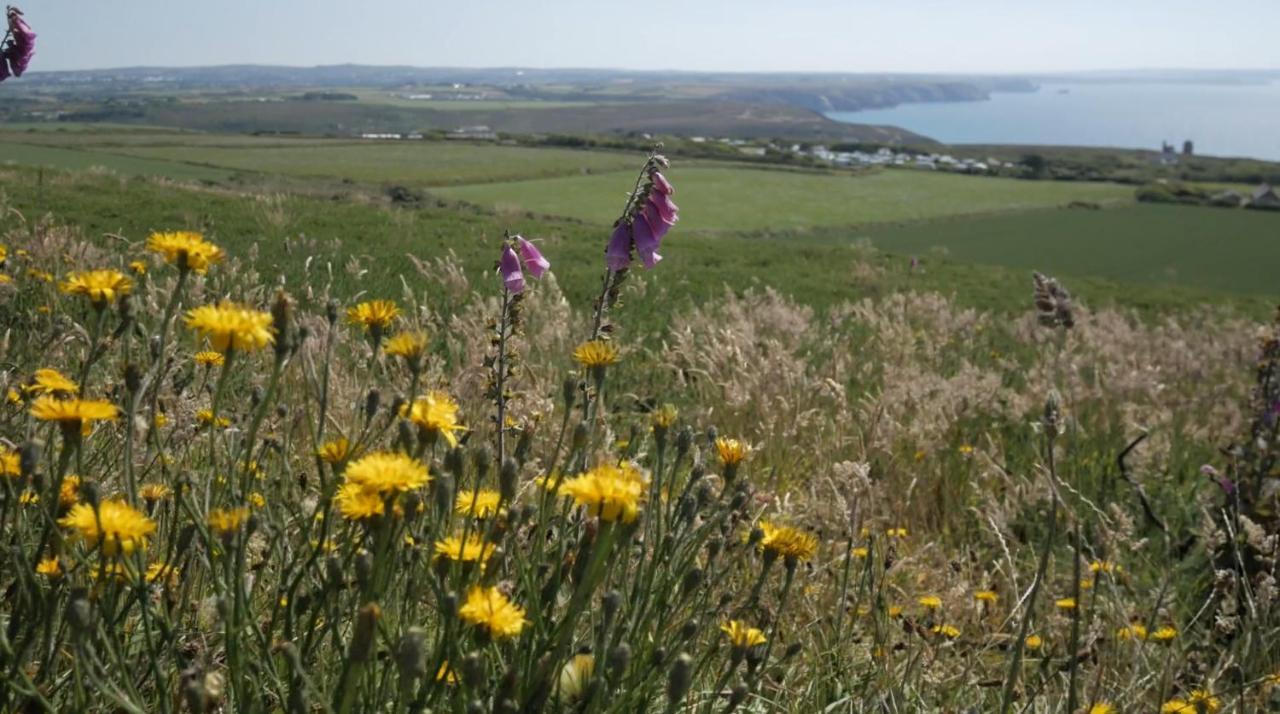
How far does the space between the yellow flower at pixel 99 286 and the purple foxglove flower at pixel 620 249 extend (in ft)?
4.50

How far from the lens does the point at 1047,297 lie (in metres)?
4.18

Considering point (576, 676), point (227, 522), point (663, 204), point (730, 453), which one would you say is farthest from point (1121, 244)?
point (227, 522)

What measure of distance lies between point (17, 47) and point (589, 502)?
10.4ft

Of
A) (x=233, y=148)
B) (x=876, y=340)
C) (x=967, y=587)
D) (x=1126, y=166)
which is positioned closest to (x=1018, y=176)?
(x=1126, y=166)

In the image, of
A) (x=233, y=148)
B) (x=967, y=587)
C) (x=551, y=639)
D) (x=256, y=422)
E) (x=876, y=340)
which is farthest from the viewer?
(x=233, y=148)

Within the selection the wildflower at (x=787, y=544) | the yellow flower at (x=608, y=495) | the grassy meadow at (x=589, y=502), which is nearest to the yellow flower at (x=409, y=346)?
the grassy meadow at (x=589, y=502)

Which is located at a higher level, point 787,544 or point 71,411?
point 71,411

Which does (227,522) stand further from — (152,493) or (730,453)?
(730,453)

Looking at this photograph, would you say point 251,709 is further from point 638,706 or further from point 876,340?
point 876,340

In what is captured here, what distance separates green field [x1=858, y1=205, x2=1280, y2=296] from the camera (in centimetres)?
3406

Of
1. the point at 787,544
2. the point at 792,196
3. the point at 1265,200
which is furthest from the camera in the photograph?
the point at 1265,200

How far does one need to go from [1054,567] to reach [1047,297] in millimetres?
1198

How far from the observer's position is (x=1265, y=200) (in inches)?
2192

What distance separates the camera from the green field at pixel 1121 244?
34062 mm
